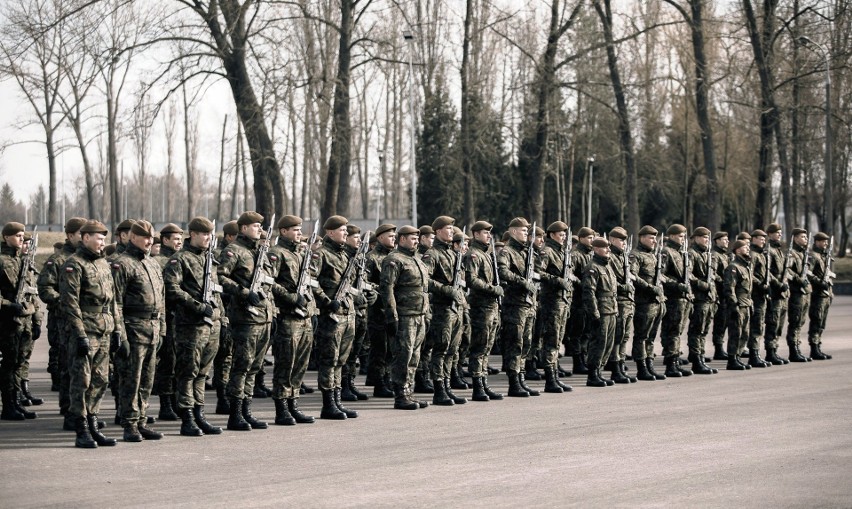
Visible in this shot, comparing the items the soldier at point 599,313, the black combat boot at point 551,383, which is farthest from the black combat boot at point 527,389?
the soldier at point 599,313

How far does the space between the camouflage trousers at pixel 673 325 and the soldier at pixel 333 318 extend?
16.4 feet

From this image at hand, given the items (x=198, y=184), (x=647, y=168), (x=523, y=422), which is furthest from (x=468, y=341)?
(x=198, y=184)

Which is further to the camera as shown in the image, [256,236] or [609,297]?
[609,297]

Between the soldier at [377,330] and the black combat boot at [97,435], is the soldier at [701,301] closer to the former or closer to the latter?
the soldier at [377,330]

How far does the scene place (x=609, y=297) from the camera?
14.3 m

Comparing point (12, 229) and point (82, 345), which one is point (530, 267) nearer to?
point (12, 229)

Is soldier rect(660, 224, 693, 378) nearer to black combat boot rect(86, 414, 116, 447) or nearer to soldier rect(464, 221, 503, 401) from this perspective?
soldier rect(464, 221, 503, 401)

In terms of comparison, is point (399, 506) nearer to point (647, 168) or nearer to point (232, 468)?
point (232, 468)

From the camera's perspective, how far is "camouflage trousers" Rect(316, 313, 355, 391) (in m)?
11.6

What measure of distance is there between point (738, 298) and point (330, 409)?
7374 millimetres

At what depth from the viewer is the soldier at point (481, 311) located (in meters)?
12.9

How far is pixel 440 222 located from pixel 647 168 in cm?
4528

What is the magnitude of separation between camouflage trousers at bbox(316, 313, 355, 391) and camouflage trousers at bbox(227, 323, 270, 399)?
0.87 m

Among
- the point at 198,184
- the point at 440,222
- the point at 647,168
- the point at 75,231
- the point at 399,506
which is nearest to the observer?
the point at 399,506
